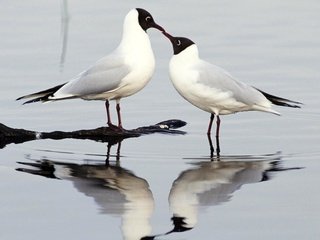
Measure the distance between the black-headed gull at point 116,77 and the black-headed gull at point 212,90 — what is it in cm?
30

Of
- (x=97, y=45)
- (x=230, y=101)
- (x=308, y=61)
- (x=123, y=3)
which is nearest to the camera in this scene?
(x=230, y=101)

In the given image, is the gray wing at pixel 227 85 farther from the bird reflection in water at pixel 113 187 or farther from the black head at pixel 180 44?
the bird reflection in water at pixel 113 187

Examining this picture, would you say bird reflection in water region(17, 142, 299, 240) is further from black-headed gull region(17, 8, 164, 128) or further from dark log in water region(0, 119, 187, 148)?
black-headed gull region(17, 8, 164, 128)

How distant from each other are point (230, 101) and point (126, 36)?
1.24m

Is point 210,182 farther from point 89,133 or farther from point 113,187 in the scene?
point 89,133

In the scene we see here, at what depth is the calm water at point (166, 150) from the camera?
772 cm

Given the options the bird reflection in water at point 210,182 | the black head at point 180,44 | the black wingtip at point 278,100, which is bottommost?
the bird reflection in water at point 210,182

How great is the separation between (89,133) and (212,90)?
43.9 inches

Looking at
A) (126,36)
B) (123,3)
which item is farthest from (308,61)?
(123,3)

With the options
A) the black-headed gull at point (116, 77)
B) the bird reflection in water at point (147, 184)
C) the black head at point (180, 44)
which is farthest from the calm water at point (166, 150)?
the black head at point (180, 44)

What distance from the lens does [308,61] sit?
13445 millimetres

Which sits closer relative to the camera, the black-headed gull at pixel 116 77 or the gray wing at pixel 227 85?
the gray wing at pixel 227 85

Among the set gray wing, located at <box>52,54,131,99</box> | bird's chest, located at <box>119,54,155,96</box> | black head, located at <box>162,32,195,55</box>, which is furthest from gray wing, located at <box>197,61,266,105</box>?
gray wing, located at <box>52,54,131,99</box>

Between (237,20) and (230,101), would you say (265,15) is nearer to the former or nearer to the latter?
(237,20)
